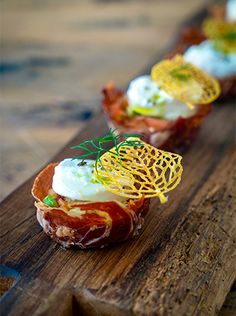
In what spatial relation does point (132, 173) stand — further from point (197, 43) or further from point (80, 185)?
point (197, 43)

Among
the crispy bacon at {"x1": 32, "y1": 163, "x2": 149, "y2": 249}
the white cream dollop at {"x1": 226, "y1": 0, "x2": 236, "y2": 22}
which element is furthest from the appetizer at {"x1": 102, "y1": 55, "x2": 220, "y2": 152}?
the white cream dollop at {"x1": 226, "y1": 0, "x2": 236, "y2": 22}

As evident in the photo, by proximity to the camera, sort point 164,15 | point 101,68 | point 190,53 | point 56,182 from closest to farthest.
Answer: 1. point 56,182
2. point 190,53
3. point 101,68
4. point 164,15

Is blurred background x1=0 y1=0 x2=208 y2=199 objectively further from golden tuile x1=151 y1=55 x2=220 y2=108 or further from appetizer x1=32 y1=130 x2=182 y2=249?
appetizer x1=32 y1=130 x2=182 y2=249

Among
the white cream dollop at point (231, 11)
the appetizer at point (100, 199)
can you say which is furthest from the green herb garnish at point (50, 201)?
the white cream dollop at point (231, 11)

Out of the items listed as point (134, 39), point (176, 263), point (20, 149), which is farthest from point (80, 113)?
point (176, 263)

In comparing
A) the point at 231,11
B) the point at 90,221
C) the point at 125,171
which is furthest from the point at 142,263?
the point at 231,11

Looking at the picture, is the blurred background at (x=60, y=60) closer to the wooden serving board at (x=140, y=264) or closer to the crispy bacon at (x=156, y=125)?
the crispy bacon at (x=156, y=125)

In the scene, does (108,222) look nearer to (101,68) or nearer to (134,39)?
(101,68)
